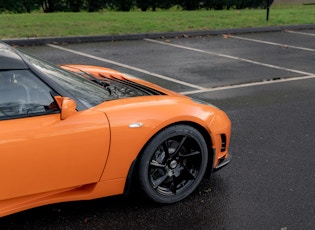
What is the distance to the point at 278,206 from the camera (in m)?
3.76

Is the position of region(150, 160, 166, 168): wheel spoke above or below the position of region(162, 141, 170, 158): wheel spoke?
below

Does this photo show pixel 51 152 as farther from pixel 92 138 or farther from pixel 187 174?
pixel 187 174

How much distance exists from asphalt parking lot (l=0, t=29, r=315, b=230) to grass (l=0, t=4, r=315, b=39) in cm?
87

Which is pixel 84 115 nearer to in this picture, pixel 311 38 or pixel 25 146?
pixel 25 146

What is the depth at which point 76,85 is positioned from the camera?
352cm

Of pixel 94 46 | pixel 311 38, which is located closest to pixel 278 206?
pixel 94 46

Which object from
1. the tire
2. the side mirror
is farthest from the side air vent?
the side mirror

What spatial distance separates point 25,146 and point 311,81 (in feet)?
20.4

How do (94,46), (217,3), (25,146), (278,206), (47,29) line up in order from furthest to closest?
(217,3) < (47,29) < (94,46) < (278,206) < (25,146)

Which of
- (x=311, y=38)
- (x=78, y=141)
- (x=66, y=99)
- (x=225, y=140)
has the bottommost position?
(x=311, y=38)

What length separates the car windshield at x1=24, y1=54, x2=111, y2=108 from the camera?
338 centimetres

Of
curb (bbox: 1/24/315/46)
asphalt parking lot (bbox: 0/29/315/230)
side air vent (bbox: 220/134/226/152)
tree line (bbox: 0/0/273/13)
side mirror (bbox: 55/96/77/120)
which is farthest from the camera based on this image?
tree line (bbox: 0/0/273/13)

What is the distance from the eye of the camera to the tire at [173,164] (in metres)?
3.53

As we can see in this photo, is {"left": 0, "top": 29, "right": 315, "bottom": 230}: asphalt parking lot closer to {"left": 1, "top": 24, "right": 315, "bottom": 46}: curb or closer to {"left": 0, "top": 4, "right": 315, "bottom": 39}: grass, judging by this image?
{"left": 1, "top": 24, "right": 315, "bottom": 46}: curb
